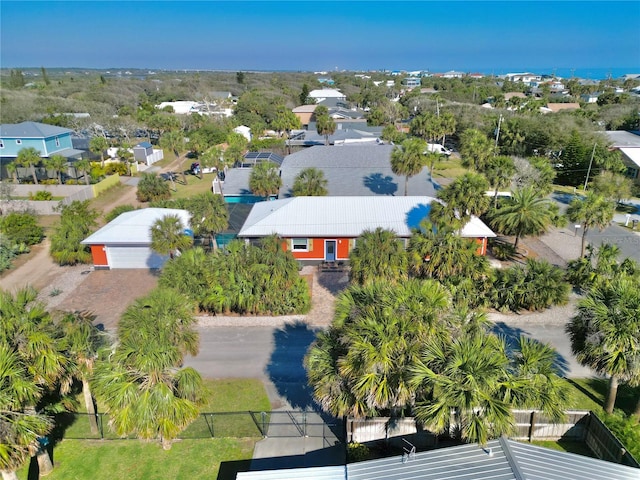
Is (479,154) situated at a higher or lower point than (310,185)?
higher

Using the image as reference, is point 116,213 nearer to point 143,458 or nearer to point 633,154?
point 143,458

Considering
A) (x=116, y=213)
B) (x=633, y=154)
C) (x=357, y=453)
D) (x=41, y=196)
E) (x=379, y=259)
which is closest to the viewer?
(x=357, y=453)

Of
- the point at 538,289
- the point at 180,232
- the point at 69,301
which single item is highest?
the point at 180,232

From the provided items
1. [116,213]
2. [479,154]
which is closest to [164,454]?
[116,213]

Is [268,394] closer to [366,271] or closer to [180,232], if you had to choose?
[366,271]

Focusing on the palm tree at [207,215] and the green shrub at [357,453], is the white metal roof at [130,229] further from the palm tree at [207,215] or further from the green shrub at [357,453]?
the green shrub at [357,453]

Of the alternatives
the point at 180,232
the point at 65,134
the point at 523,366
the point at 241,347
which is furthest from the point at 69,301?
the point at 65,134

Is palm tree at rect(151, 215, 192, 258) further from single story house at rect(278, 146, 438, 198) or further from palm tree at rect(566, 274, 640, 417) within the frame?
palm tree at rect(566, 274, 640, 417)
